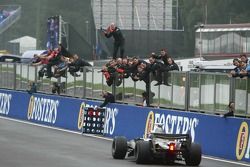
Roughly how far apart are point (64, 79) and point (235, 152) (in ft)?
44.6

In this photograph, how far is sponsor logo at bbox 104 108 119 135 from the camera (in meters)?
27.1

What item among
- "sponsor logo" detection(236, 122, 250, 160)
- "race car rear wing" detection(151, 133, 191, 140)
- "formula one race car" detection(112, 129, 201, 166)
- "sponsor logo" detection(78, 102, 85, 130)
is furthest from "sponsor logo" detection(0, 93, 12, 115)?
"race car rear wing" detection(151, 133, 191, 140)

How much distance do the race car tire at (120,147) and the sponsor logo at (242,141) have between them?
2.98 meters

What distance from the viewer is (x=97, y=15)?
64.9 meters

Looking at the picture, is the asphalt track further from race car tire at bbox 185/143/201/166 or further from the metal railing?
the metal railing

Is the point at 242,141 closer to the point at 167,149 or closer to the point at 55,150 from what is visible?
the point at 167,149

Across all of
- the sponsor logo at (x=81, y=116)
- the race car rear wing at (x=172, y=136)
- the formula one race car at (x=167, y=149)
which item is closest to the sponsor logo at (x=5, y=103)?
the sponsor logo at (x=81, y=116)

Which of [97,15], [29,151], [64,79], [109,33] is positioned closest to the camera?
[29,151]

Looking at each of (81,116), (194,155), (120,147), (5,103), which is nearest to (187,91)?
(120,147)

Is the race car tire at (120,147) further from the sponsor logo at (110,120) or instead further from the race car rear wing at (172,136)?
the sponsor logo at (110,120)

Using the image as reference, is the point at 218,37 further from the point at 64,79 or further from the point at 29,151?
the point at 29,151

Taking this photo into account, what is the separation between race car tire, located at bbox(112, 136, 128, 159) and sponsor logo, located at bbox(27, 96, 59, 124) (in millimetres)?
13694

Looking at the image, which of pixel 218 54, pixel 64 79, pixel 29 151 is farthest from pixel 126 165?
pixel 218 54

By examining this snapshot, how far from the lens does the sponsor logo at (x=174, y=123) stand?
2233cm
